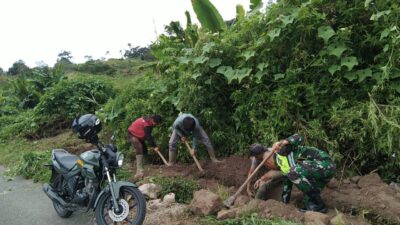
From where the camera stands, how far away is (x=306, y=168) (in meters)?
5.17

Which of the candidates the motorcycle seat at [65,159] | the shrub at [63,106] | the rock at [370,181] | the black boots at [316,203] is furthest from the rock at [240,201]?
the shrub at [63,106]

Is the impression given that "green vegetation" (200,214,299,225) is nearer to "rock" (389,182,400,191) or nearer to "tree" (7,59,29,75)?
"rock" (389,182,400,191)

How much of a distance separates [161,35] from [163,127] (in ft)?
10.1

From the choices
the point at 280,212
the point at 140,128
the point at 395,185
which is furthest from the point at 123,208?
the point at 395,185

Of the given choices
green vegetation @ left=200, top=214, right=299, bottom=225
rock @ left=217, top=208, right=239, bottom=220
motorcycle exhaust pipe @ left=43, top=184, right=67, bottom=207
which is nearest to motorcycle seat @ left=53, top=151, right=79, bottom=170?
motorcycle exhaust pipe @ left=43, top=184, right=67, bottom=207

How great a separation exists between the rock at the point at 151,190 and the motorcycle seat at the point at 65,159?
1.20 m

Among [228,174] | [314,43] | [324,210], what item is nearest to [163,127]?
[228,174]

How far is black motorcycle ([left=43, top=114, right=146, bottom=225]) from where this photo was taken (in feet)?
17.3

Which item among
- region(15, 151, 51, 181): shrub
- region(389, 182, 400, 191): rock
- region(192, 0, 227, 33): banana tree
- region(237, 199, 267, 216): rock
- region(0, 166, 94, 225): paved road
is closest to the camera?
region(237, 199, 267, 216): rock

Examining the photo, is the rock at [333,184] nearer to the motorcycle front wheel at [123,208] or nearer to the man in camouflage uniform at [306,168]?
the man in camouflage uniform at [306,168]

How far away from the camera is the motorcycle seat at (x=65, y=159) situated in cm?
647

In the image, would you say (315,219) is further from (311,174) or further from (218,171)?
(218,171)

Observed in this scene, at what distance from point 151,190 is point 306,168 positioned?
104 inches

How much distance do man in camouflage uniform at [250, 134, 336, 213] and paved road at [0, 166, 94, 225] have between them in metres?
3.14
